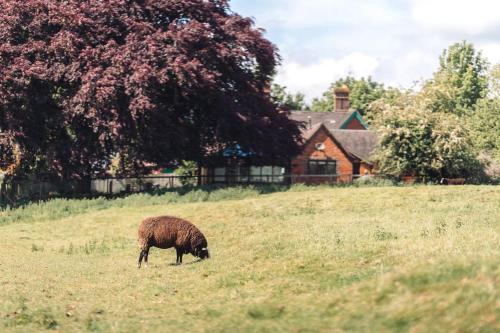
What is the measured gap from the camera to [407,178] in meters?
51.8

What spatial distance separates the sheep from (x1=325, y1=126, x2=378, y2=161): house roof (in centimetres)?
4021

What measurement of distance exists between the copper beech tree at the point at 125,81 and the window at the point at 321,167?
12.3m

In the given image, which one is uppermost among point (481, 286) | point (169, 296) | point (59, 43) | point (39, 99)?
point (59, 43)

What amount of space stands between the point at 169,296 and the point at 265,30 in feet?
→ 109

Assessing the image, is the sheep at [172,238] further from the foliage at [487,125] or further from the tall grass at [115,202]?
the foliage at [487,125]

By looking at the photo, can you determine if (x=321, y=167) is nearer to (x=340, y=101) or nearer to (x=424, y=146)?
(x=424, y=146)

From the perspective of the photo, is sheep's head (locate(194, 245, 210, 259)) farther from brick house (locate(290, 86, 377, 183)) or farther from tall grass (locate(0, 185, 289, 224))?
brick house (locate(290, 86, 377, 183))

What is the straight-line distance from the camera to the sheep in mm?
22906

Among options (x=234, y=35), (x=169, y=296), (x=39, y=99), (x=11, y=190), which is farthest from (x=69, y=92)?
(x=169, y=296)

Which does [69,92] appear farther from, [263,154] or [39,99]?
[263,154]

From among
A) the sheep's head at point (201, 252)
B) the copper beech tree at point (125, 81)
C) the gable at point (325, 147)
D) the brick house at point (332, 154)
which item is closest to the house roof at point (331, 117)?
the brick house at point (332, 154)

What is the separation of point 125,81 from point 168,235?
63.5ft

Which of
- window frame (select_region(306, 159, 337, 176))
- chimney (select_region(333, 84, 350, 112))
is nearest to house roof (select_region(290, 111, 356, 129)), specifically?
chimney (select_region(333, 84, 350, 112))

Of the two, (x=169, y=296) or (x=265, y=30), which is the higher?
(x=265, y=30)
